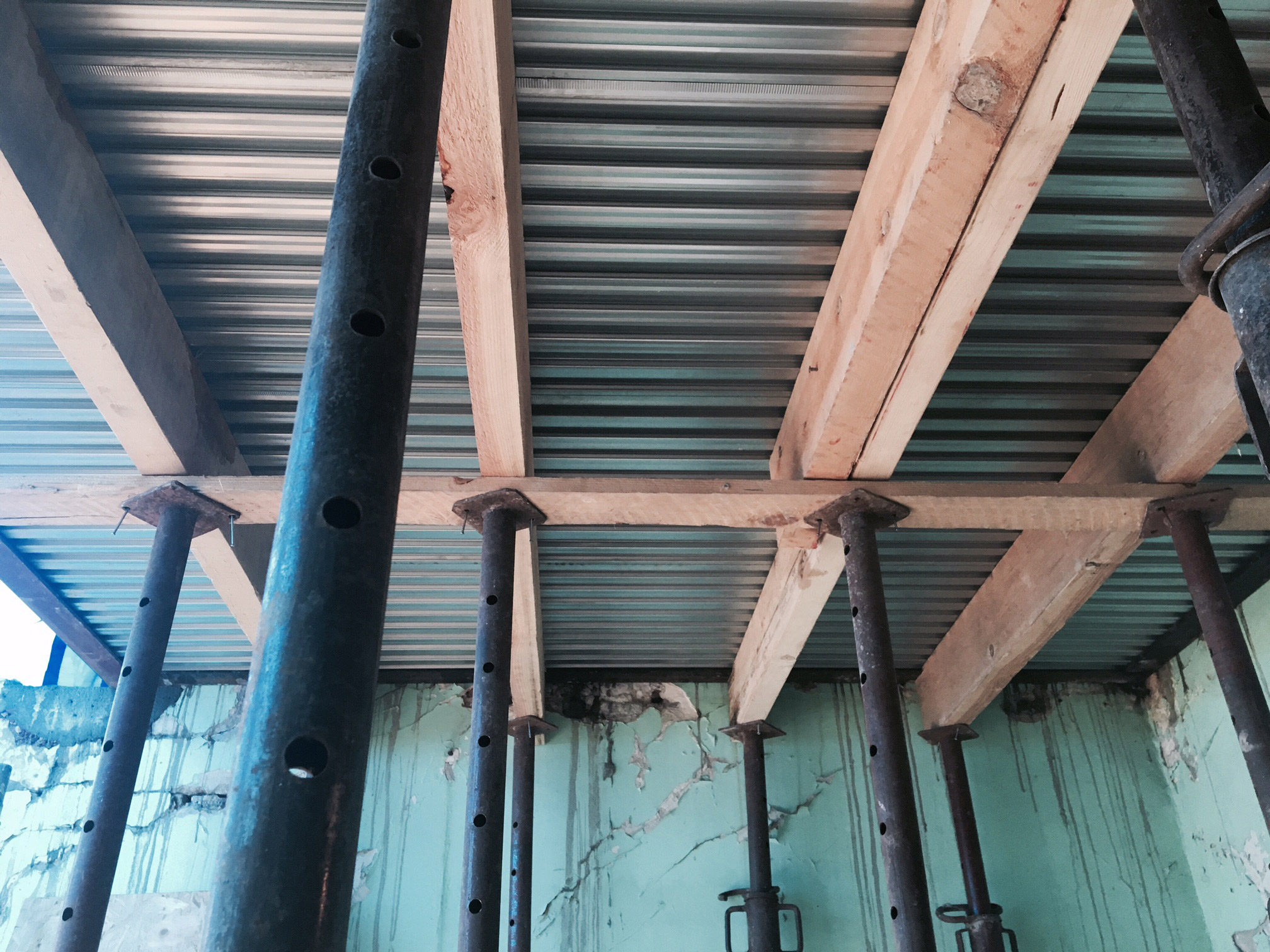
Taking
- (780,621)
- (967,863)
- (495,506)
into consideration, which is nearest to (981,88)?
(495,506)

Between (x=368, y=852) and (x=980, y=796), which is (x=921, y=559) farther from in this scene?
(x=368, y=852)

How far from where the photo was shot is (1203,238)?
197 cm

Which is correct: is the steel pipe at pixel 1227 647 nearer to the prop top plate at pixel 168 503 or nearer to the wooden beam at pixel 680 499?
the wooden beam at pixel 680 499

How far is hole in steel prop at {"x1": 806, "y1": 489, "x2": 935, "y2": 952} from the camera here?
14.2 feet

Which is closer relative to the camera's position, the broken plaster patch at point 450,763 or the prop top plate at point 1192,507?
the prop top plate at point 1192,507

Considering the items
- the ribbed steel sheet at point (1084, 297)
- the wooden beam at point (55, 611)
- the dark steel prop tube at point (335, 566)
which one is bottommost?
the dark steel prop tube at point (335, 566)

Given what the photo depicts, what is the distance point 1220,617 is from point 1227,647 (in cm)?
17

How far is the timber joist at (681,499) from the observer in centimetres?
513

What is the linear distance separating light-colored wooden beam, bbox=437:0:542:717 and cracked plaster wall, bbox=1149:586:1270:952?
5600 mm

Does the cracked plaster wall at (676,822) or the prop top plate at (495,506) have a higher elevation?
the prop top plate at (495,506)

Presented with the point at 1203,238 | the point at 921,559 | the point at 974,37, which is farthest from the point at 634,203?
the point at 921,559

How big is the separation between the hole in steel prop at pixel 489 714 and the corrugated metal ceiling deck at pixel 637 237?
71 cm

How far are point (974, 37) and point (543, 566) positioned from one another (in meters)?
4.64

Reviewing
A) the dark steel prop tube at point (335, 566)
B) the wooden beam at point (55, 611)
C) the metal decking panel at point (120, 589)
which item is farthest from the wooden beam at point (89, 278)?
the dark steel prop tube at point (335, 566)
